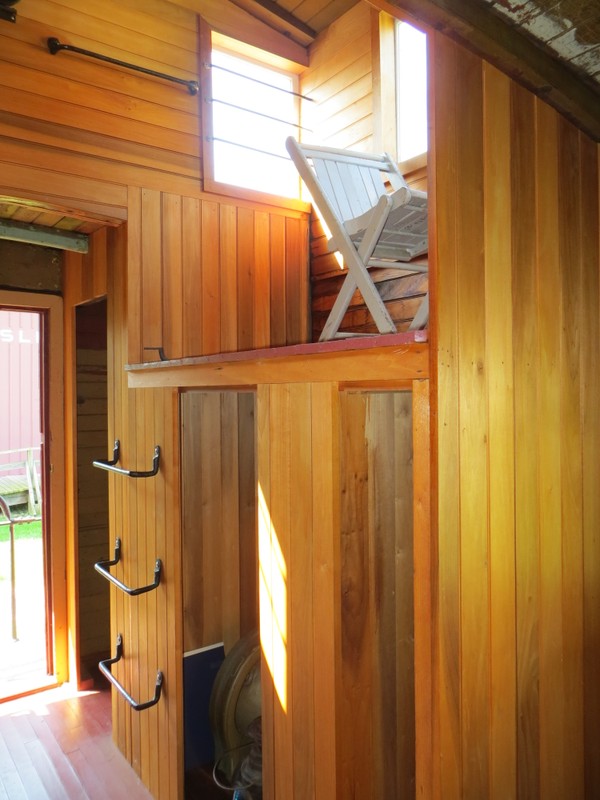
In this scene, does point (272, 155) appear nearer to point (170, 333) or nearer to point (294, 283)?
point (294, 283)

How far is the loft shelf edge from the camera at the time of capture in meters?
1.19

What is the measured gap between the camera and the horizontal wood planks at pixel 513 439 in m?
1.19

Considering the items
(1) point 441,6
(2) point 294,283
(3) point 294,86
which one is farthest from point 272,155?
(1) point 441,6

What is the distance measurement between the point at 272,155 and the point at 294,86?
0.51 meters

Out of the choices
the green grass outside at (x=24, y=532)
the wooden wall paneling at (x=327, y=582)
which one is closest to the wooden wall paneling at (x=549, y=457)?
the wooden wall paneling at (x=327, y=582)

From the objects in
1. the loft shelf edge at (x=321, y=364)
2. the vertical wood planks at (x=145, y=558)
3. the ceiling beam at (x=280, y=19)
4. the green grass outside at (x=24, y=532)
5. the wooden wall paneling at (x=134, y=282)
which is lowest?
the green grass outside at (x=24, y=532)

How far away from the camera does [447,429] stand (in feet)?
3.84

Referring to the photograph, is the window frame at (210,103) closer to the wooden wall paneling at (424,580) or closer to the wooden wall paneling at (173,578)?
the wooden wall paneling at (173,578)

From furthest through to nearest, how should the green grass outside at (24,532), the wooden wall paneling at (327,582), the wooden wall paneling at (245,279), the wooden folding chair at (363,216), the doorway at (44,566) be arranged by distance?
the green grass outside at (24,532)
the doorway at (44,566)
the wooden wall paneling at (245,279)
the wooden folding chair at (363,216)
the wooden wall paneling at (327,582)

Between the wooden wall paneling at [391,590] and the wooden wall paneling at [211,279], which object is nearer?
the wooden wall paneling at [391,590]

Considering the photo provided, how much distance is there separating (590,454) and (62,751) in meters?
2.73

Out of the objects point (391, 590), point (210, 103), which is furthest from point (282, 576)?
point (210, 103)

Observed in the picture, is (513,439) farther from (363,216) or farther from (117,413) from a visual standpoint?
(117,413)

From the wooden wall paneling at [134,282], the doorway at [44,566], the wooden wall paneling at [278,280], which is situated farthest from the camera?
the doorway at [44,566]
